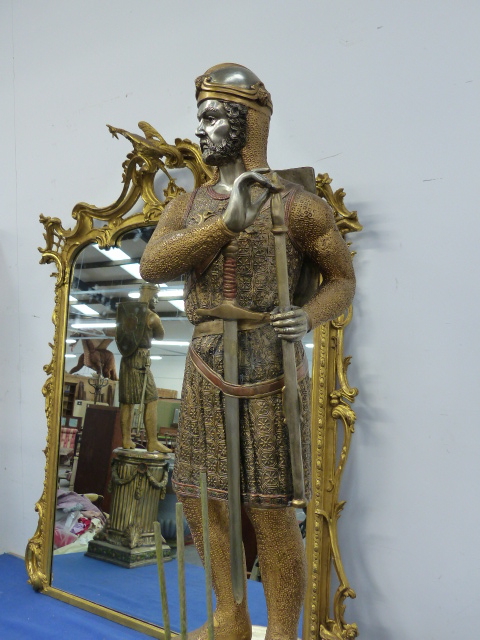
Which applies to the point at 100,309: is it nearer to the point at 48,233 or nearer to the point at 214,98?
the point at 48,233

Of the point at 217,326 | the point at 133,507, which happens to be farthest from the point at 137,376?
the point at 217,326

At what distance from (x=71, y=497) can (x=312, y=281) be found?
1.56m

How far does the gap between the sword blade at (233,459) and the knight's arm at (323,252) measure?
0.18 meters

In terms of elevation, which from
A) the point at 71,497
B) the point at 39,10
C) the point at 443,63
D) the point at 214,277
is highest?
the point at 39,10

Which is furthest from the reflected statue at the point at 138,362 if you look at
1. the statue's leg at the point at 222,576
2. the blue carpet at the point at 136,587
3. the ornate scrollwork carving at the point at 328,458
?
the statue's leg at the point at 222,576

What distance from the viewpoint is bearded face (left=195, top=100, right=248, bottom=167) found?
147cm

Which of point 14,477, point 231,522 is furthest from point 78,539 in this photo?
point 231,522

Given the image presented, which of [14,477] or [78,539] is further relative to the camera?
[14,477]

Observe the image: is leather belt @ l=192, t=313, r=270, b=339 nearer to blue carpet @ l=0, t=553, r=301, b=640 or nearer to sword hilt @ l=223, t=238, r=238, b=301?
sword hilt @ l=223, t=238, r=238, b=301

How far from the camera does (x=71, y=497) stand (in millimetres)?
2646

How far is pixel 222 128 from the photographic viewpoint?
1.47 m

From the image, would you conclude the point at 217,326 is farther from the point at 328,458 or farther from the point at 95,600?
the point at 95,600

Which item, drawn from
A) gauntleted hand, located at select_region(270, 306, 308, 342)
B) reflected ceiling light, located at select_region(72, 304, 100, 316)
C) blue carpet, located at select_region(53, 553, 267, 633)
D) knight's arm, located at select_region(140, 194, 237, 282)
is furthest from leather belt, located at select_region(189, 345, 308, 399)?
reflected ceiling light, located at select_region(72, 304, 100, 316)

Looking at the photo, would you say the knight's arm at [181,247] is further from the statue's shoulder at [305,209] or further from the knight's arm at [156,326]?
the knight's arm at [156,326]
